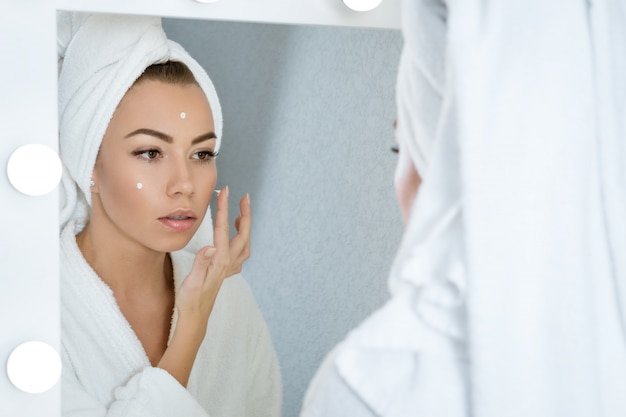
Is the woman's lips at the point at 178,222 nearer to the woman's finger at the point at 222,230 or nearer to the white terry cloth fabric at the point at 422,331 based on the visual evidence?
the woman's finger at the point at 222,230

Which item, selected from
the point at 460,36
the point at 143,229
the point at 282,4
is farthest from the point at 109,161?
the point at 460,36

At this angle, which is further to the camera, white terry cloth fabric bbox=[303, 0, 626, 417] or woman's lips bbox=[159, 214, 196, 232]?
woman's lips bbox=[159, 214, 196, 232]

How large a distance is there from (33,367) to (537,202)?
1.45ft

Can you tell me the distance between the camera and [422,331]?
0.55m

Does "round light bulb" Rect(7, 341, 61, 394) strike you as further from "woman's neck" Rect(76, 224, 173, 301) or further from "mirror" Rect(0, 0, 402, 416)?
"mirror" Rect(0, 0, 402, 416)

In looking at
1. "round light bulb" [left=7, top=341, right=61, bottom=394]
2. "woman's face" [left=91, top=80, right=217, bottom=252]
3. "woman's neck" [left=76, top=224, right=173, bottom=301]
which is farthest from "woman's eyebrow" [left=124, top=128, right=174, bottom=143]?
"round light bulb" [left=7, top=341, right=61, bottom=394]

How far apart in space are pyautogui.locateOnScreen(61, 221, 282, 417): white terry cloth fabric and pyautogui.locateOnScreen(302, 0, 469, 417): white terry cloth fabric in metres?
0.21

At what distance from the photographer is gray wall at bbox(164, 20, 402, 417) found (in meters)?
0.76

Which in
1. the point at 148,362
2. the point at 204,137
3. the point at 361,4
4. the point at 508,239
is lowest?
the point at 148,362

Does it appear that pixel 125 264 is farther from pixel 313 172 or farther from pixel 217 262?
pixel 313 172

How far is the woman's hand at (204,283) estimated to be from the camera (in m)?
0.75

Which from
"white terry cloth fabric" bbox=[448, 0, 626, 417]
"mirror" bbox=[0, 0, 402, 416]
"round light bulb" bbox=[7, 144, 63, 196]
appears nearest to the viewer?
"white terry cloth fabric" bbox=[448, 0, 626, 417]

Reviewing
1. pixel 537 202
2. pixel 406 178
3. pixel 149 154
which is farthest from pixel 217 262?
pixel 537 202

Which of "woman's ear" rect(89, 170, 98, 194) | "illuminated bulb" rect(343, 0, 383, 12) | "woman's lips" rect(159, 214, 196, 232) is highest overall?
"illuminated bulb" rect(343, 0, 383, 12)
